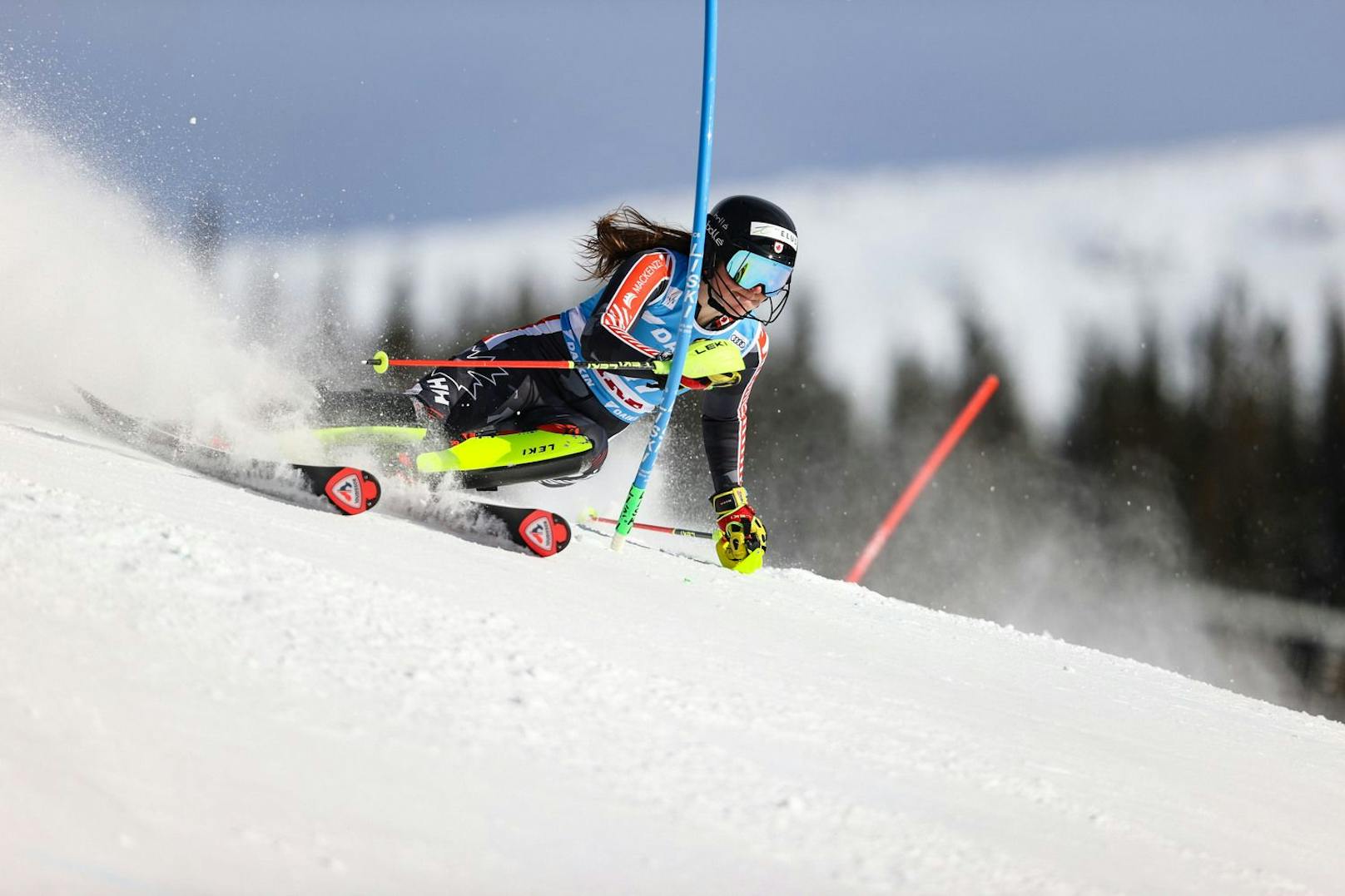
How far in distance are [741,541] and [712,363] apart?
97 centimetres

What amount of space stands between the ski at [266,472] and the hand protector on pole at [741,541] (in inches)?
77.6

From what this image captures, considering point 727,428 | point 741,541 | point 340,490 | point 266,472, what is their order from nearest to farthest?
point 340,490
point 266,472
point 741,541
point 727,428

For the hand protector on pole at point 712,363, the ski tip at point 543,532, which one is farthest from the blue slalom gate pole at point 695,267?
the ski tip at point 543,532

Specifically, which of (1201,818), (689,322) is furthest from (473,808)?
(689,322)

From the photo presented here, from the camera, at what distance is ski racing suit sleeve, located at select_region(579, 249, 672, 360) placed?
15.6ft

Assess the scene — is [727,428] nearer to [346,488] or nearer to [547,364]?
[547,364]

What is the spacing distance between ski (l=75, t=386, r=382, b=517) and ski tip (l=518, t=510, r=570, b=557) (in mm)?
558

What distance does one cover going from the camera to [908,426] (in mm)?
31422

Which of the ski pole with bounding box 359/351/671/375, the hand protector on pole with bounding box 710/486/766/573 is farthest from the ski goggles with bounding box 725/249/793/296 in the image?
the hand protector on pole with bounding box 710/486/766/573

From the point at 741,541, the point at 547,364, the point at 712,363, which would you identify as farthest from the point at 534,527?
the point at 741,541

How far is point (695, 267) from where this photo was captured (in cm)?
445

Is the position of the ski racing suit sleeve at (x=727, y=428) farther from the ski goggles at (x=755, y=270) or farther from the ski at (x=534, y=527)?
the ski at (x=534, y=527)

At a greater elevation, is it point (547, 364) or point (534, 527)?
point (547, 364)

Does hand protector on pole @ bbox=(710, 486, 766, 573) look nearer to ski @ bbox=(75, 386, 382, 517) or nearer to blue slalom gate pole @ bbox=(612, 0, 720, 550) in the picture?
blue slalom gate pole @ bbox=(612, 0, 720, 550)
